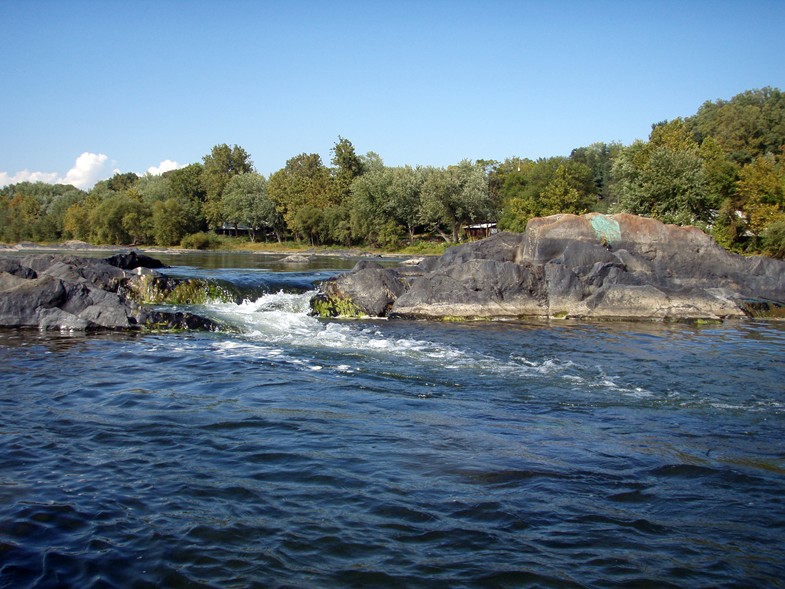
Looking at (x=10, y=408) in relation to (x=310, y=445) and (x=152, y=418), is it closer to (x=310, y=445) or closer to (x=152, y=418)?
(x=152, y=418)

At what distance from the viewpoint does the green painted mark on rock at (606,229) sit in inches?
1081

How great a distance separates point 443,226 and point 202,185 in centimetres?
4545

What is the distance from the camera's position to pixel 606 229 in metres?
27.8

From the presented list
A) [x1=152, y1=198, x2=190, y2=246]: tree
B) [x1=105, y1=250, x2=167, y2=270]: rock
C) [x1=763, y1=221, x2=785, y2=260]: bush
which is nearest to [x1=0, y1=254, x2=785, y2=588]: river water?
[x1=105, y1=250, x2=167, y2=270]: rock

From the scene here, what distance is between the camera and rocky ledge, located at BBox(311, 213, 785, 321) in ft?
72.2

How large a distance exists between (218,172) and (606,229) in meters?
87.8

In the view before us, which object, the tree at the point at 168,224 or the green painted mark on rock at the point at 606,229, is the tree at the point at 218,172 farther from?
the green painted mark on rock at the point at 606,229

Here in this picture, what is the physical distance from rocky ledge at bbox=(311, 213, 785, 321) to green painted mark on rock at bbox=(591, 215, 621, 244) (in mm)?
60

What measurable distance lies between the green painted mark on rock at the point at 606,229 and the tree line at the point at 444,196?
16920 mm

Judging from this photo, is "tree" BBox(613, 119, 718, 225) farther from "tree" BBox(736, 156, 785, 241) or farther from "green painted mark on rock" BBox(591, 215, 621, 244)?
"green painted mark on rock" BBox(591, 215, 621, 244)

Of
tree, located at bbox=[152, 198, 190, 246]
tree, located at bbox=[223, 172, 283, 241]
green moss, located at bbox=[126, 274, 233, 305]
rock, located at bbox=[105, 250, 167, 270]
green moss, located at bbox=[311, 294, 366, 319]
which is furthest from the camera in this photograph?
tree, located at bbox=[223, 172, 283, 241]

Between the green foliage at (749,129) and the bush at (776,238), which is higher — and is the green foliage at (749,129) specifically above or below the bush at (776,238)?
above

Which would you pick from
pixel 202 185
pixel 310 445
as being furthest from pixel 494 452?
pixel 202 185

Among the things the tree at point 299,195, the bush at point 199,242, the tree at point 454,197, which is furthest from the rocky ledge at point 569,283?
the bush at point 199,242
